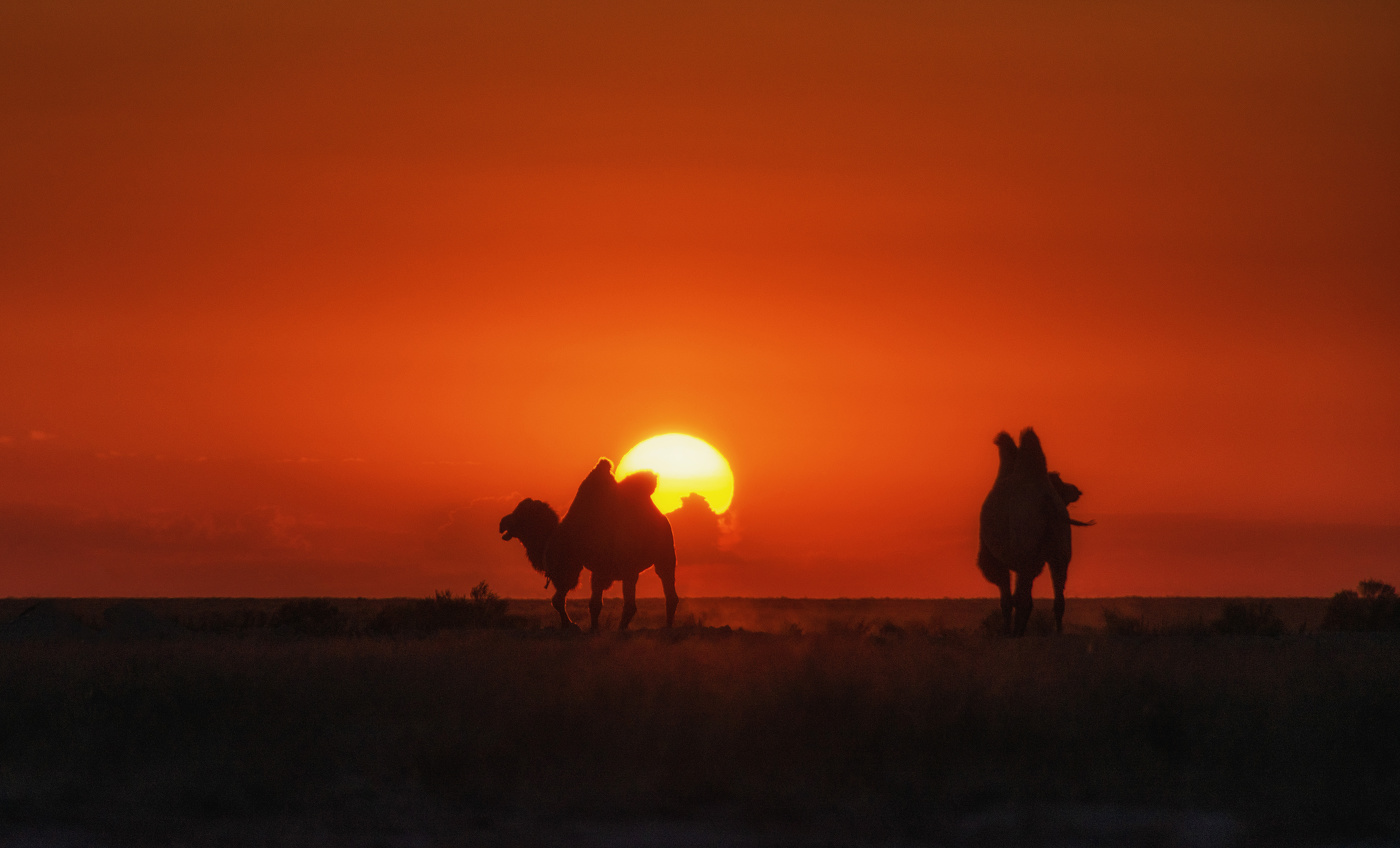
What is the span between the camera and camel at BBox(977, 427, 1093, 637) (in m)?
22.0

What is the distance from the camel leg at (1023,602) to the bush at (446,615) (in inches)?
402

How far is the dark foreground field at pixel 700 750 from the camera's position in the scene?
10.0m

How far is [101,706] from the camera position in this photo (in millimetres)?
13828

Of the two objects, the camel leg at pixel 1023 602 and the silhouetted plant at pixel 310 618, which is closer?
the camel leg at pixel 1023 602

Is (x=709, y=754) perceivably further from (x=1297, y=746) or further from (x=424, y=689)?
(x=1297, y=746)

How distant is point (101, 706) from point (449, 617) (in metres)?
15.2

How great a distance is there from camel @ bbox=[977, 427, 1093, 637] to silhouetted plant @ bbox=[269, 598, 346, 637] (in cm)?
1220

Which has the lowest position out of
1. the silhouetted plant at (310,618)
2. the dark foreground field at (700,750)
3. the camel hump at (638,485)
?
the dark foreground field at (700,750)

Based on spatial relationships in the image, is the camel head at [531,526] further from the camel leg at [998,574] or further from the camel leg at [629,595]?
the camel leg at [998,574]

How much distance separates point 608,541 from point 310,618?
7813 millimetres

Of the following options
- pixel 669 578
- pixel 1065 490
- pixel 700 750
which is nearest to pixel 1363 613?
pixel 1065 490

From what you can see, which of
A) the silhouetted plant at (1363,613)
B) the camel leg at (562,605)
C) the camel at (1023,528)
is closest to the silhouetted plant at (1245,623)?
the silhouetted plant at (1363,613)

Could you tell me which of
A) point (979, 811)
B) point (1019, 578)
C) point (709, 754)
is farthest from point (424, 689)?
point (1019, 578)

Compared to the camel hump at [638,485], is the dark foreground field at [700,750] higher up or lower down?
lower down
